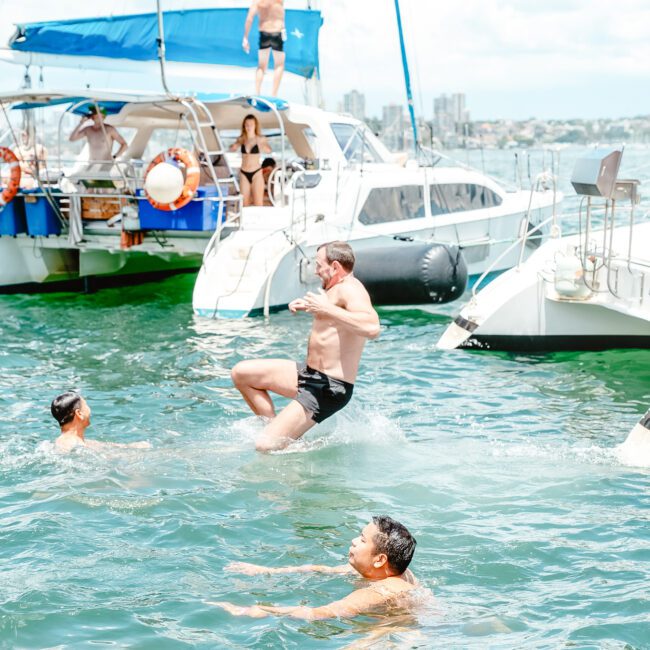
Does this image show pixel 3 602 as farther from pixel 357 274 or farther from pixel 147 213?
pixel 147 213

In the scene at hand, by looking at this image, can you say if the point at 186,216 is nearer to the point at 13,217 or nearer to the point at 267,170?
the point at 267,170

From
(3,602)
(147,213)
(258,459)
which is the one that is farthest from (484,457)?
(147,213)

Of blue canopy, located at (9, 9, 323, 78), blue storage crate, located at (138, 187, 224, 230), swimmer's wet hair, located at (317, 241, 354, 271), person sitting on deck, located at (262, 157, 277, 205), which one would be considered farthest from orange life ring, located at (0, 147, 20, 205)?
swimmer's wet hair, located at (317, 241, 354, 271)

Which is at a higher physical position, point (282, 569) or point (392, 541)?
point (392, 541)

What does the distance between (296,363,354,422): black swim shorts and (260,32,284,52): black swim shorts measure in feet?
31.9

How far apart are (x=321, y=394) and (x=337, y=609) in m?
2.60

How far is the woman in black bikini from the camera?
14.8m

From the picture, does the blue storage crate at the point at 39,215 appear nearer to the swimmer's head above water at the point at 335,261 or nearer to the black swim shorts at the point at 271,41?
the black swim shorts at the point at 271,41

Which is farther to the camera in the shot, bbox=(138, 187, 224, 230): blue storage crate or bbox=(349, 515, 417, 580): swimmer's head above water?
bbox=(138, 187, 224, 230): blue storage crate

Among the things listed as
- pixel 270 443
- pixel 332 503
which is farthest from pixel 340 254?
pixel 332 503

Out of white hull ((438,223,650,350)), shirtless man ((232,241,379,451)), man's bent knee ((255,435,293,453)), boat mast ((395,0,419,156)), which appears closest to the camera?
shirtless man ((232,241,379,451))

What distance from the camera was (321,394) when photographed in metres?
7.60

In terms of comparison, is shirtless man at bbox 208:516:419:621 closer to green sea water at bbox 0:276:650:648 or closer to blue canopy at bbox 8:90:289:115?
green sea water at bbox 0:276:650:648

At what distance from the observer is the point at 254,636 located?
16.4 feet
